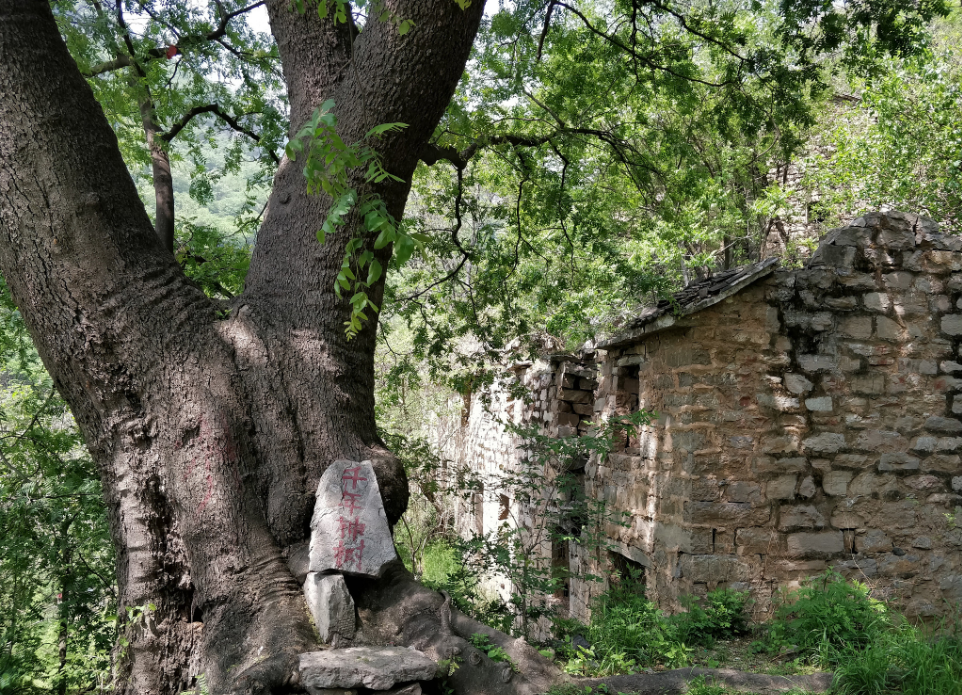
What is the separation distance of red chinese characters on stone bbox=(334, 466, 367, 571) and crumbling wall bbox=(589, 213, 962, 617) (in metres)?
3.23

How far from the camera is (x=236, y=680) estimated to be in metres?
2.39

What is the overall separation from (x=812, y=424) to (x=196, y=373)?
464cm

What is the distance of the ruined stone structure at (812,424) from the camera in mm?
5398

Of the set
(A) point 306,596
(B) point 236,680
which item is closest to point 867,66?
(A) point 306,596

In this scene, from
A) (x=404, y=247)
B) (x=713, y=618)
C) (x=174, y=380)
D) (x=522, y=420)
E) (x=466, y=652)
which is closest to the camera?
(x=404, y=247)

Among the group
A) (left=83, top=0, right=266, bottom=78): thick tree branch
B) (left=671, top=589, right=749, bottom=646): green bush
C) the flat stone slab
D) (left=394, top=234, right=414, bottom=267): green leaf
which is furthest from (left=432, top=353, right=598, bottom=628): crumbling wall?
(left=394, top=234, right=414, bottom=267): green leaf

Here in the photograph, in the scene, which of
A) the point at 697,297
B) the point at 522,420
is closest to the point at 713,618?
the point at 697,297

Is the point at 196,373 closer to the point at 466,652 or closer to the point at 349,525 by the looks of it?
the point at 349,525

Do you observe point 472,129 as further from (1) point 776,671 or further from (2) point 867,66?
(1) point 776,671

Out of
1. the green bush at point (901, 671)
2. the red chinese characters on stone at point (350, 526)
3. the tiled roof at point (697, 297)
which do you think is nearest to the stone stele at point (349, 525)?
the red chinese characters on stone at point (350, 526)

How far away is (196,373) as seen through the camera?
304 cm

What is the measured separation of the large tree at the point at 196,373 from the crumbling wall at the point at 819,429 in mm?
2997

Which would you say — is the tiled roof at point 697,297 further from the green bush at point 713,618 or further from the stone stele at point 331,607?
the stone stele at point 331,607

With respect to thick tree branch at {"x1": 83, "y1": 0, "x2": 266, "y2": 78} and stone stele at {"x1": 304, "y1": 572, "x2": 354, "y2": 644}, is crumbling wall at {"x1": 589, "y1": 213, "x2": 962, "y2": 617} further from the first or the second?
thick tree branch at {"x1": 83, "y1": 0, "x2": 266, "y2": 78}
